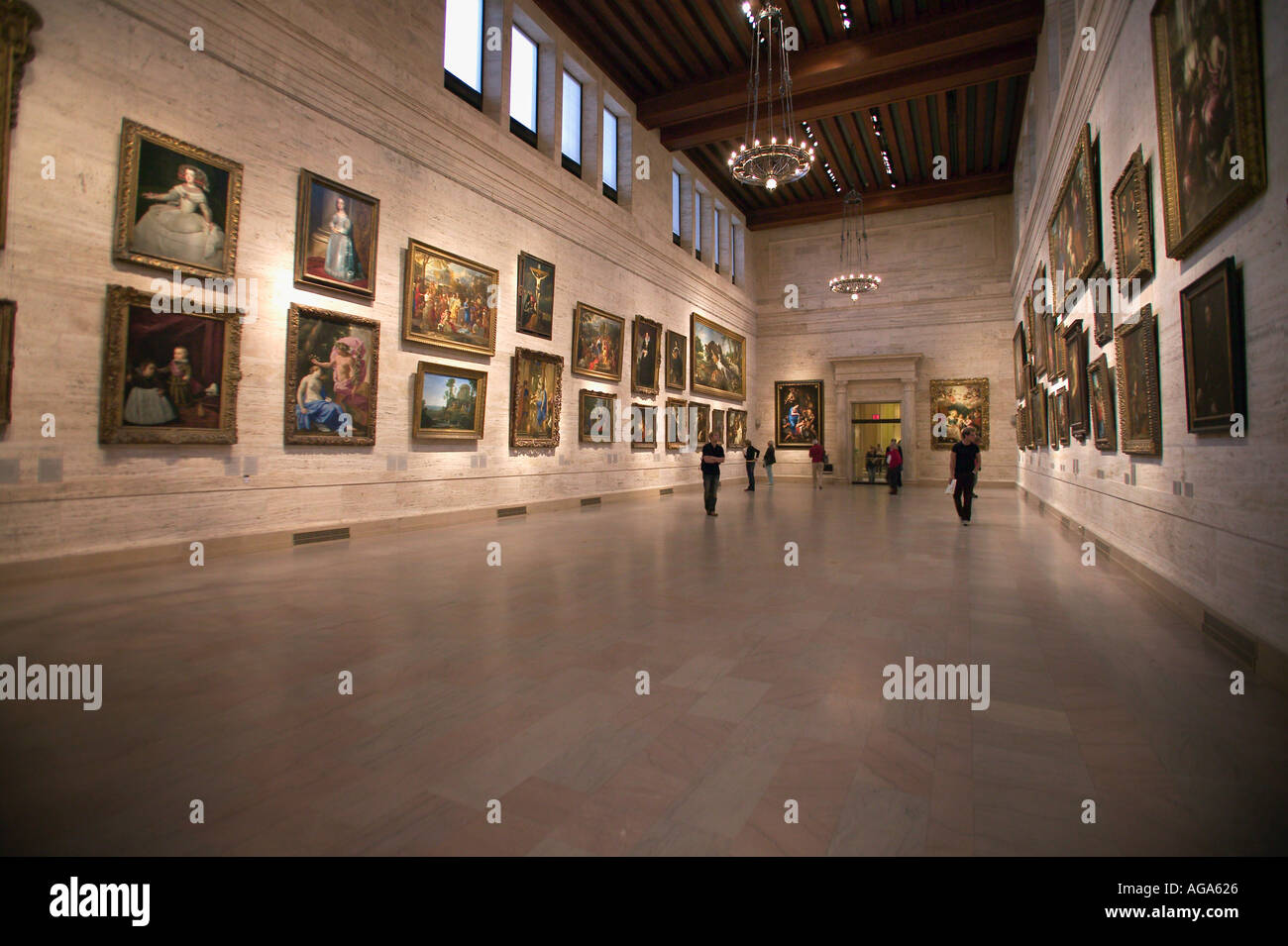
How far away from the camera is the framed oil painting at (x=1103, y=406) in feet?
22.2

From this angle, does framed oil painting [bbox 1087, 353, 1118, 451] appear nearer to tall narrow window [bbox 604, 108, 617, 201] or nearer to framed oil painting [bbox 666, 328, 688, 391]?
framed oil painting [bbox 666, 328, 688, 391]

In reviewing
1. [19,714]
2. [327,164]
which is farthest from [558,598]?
[327,164]

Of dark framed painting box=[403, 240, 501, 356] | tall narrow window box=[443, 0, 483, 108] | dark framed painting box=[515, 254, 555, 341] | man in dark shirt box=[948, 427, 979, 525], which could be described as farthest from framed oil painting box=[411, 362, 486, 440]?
man in dark shirt box=[948, 427, 979, 525]

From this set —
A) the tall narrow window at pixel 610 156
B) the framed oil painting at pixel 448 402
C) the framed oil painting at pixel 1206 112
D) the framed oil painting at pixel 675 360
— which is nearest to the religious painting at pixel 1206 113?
the framed oil painting at pixel 1206 112

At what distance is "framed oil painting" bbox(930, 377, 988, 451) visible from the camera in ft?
71.6

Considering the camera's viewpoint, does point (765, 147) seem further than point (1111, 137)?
Yes

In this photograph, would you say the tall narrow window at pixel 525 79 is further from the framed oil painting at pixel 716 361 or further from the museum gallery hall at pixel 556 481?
the framed oil painting at pixel 716 361

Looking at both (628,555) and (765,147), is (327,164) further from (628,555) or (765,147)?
(765,147)

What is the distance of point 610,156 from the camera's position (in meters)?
16.3

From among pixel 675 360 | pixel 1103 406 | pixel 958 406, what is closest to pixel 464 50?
pixel 675 360

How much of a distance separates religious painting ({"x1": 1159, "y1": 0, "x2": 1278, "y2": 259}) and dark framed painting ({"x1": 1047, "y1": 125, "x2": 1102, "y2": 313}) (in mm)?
2962

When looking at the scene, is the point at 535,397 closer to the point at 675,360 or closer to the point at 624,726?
the point at 675,360

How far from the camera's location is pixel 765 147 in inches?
506
